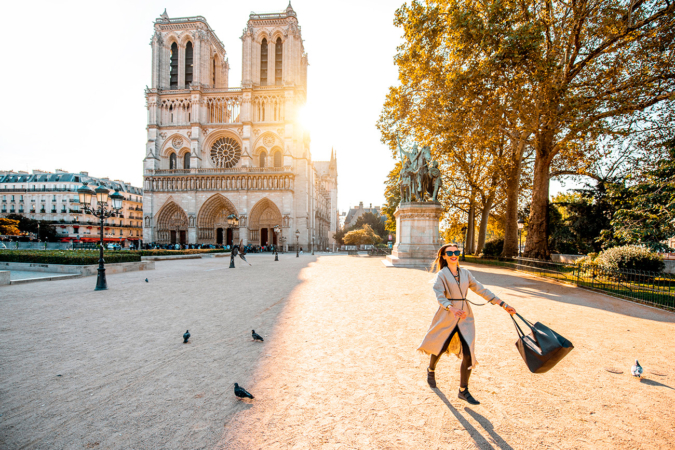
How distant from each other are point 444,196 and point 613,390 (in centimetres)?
2482

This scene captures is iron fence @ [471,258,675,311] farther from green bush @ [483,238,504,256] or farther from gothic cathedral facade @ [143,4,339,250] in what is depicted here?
gothic cathedral facade @ [143,4,339,250]

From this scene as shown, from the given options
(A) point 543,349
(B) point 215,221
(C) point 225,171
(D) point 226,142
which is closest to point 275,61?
(D) point 226,142

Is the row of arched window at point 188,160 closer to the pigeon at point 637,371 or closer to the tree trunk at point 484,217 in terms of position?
the tree trunk at point 484,217

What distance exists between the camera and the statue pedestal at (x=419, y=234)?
1675cm

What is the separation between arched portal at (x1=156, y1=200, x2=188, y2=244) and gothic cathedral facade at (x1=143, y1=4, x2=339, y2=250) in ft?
0.40

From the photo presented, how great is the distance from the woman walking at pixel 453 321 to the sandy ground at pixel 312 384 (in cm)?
40

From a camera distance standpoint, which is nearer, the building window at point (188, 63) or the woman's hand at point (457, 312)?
the woman's hand at point (457, 312)

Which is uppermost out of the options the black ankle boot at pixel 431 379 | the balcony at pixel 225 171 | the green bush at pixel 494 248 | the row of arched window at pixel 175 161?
the row of arched window at pixel 175 161

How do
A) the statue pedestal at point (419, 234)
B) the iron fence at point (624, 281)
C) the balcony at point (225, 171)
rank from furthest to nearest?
the balcony at point (225, 171) < the statue pedestal at point (419, 234) < the iron fence at point (624, 281)

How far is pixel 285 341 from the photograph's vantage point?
4840mm

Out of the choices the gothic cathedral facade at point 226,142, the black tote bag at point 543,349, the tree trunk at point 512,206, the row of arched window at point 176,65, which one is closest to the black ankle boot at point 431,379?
the black tote bag at point 543,349

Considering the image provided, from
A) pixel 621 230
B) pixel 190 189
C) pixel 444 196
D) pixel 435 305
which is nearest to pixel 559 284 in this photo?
pixel 621 230

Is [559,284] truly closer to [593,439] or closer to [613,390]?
[613,390]

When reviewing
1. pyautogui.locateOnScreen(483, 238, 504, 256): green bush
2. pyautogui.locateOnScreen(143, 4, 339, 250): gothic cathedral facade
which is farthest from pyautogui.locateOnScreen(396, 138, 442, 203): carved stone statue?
pyautogui.locateOnScreen(143, 4, 339, 250): gothic cathedral facade
